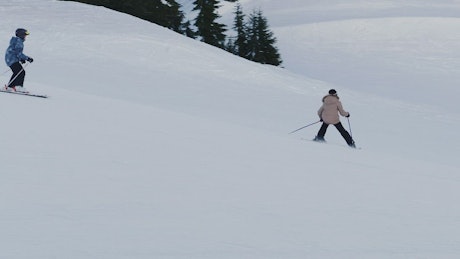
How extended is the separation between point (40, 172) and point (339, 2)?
50.9 metres

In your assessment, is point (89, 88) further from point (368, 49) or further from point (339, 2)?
point (339, 2)

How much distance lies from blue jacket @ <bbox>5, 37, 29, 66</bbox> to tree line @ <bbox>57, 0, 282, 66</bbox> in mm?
29307

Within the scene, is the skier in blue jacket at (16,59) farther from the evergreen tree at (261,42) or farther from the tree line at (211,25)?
the evergreen tree at (261,42)

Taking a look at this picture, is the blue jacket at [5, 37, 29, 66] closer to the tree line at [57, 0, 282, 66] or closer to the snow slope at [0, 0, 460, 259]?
the snow slope at [0, 0, 460, 259]

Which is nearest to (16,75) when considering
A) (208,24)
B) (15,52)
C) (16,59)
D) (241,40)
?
(16,59)

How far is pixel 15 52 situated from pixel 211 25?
31.4m

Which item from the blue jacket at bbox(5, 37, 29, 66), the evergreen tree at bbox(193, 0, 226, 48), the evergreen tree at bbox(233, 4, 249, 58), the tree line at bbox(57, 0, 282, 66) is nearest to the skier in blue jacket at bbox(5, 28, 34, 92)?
the blue jacket at bbox(5, 37, 29, 66)

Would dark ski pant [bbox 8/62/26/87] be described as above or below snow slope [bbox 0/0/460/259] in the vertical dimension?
above

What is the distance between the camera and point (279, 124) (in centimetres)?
1669

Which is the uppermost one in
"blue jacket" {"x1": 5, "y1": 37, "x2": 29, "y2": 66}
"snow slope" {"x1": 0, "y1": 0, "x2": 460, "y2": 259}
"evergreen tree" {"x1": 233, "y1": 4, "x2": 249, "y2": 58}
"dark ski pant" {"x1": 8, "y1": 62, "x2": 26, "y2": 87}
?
"evergreen tree" {"x1": 233, "y1": 4, "x2": 249, "y2": 58}

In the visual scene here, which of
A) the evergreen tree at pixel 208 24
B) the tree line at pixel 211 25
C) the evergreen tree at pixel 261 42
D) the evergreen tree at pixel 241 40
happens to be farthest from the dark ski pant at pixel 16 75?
the evergreen tree at pixel 241 40

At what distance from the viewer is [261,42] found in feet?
142

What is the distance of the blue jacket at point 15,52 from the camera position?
479 inches

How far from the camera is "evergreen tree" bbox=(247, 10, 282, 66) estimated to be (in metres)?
41.8
